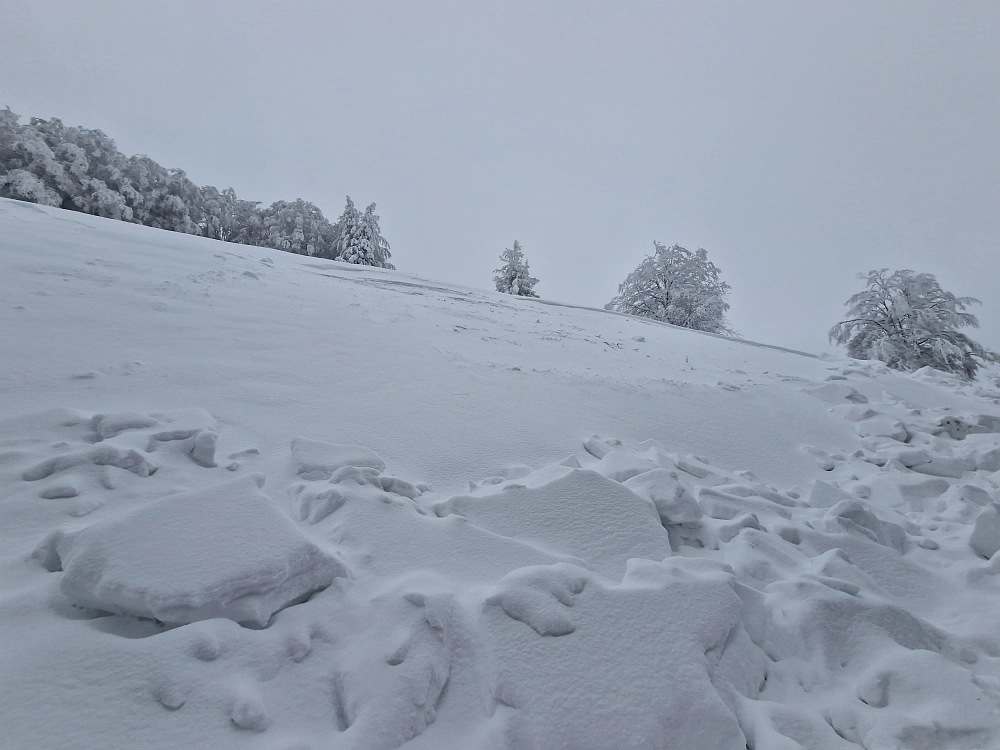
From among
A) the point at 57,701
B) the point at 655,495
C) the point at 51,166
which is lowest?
the point at 57,701

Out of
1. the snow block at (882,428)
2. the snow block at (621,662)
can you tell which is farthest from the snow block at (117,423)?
the snow block at (882,428)

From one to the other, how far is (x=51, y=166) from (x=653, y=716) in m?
21.3

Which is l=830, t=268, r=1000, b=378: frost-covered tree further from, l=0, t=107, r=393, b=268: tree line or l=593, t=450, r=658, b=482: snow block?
l=0, t=107, r=393, b=268: tree line

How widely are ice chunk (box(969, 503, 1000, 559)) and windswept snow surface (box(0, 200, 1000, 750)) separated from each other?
1cm

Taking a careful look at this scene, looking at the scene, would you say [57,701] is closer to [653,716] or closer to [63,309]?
[653,716]

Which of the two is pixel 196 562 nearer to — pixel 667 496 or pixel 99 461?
pixel 99 461

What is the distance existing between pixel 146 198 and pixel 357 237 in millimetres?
7648

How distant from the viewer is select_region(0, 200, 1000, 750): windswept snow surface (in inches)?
49.4

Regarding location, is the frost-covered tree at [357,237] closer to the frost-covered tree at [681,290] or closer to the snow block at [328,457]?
the frost-covered tree at [681,290]

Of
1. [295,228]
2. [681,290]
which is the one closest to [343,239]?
[295,228]

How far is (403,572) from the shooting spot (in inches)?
66.8

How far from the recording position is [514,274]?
69.5ft

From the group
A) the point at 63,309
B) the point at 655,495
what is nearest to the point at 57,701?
the point at 655,495

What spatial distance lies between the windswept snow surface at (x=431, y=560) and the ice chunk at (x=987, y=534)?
1 cm
